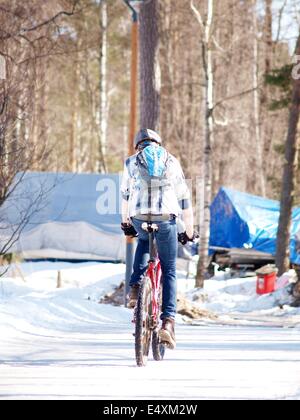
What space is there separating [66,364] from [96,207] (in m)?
20.2

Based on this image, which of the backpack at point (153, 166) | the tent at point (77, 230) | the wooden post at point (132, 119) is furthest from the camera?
the tent at point (77, 230)

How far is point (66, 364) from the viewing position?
7.32m

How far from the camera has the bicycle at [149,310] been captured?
7.12 m

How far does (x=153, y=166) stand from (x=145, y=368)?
145 centimetres

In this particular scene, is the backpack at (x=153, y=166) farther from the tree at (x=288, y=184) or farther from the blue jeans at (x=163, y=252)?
the tree at (x=288, y=184)

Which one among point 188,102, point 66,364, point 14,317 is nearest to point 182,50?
point 188,102

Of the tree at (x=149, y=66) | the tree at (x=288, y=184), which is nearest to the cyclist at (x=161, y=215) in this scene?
the tree at (x=149, y=66)

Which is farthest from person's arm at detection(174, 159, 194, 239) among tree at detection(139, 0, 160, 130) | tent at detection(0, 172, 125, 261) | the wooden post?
tent at detection(0, 172, 125, 261)

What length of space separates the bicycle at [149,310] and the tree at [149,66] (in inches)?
405

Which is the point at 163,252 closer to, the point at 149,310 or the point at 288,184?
the point at 149,310

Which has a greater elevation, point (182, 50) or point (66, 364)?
point (182, 50)

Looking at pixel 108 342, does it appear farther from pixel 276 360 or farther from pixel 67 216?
pixel 67 216

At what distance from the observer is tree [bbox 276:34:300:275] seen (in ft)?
70.6

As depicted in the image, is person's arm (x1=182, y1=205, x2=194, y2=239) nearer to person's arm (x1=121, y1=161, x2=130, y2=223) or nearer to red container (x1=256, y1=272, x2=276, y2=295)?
person's arm (x1=121, y1=161, x2=130, y2=223)
